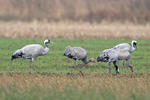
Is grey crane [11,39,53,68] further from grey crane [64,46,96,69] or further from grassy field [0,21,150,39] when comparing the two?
grassy field [0,21,150,39]

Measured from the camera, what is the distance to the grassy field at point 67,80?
11.1m

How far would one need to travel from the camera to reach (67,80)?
13508 millimetres

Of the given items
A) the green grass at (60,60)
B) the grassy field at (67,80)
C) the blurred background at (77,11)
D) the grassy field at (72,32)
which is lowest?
the grassy field at (67,80)

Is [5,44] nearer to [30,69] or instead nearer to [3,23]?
[30,69]

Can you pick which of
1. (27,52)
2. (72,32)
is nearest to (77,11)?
(72,32)

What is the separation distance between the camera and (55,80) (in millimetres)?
13453

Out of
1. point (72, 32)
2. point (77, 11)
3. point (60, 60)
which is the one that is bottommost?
point (60, 60)

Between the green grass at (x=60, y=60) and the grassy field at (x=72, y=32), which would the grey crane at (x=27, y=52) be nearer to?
the green grass at (x=60, y=60)

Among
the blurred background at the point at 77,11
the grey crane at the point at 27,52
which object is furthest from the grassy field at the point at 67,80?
the blurred background at the point at 77,11

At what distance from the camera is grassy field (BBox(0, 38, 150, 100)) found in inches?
437

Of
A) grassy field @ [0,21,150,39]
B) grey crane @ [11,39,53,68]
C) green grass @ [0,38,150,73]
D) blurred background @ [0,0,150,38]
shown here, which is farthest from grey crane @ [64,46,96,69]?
blurred background @ [0,0,150,38]

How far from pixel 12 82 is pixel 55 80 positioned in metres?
1.22

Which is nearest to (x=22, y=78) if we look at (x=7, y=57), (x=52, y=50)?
(x=7, y=57)

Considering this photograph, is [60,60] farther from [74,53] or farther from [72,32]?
[72,32]
